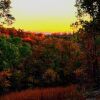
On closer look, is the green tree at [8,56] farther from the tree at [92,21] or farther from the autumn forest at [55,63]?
the tree at [92,21]

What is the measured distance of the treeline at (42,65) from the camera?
2264 inches

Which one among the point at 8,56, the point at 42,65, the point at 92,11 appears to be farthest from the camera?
the point at 42,65

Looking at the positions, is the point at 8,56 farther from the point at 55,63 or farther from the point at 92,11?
the point at 92,11

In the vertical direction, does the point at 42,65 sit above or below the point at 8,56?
below

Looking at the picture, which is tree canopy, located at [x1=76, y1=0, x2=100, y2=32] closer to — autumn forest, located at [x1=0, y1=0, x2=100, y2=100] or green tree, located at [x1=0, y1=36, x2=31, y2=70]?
autumn forest, located at [x1=0, y1=0, x2=100, y2=100]

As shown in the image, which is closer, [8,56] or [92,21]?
[92,21]

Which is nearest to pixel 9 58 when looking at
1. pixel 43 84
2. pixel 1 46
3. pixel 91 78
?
pixel 1 46

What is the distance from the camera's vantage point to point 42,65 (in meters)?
63.6

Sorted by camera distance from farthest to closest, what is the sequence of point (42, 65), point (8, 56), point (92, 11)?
point (42, 65), point (8, 56), point (92, 11)

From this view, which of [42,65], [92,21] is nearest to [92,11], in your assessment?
[92,21]

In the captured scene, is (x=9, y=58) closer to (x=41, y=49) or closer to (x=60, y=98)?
(x=41, y=49)

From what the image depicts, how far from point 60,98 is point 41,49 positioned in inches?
1122

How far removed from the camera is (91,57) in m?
51.4

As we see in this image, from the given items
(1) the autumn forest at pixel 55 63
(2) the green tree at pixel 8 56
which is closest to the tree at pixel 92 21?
(1) the autumn forest at pixel 55 63
